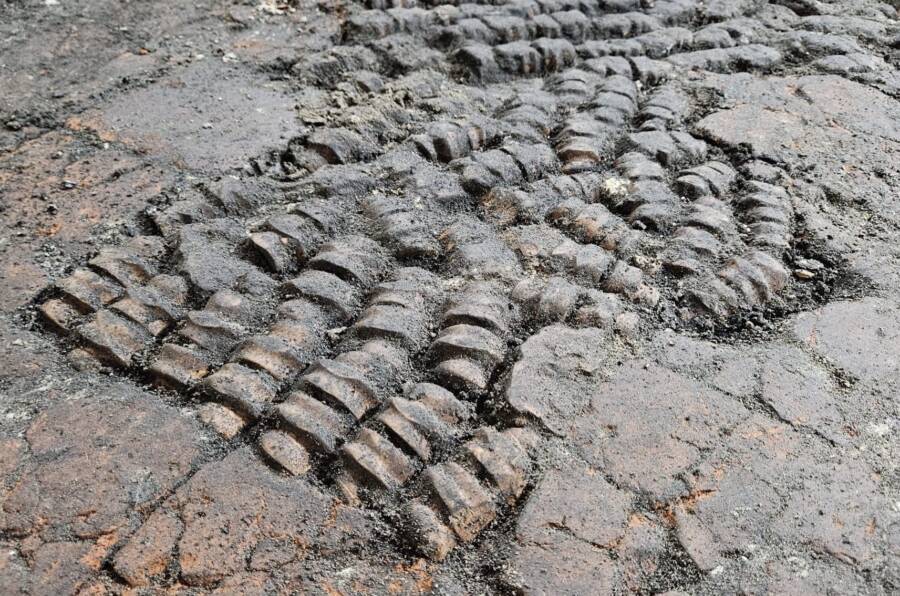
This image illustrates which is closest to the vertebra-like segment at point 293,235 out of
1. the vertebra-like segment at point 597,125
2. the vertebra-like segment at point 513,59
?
the vertebra-like segment at point 597,125

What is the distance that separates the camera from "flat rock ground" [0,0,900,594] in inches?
67.1

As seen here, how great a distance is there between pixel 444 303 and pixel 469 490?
0.59 metres

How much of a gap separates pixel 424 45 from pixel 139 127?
1.12 metres

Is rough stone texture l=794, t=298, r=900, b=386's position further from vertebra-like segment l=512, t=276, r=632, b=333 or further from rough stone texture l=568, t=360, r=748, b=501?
vertebra-like segment l=512, t=276, r=632, b=333

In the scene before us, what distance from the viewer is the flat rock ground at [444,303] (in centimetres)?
170

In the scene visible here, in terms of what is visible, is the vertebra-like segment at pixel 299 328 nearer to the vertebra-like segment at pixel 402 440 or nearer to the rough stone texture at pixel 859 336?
the vertebra-like segment at pixel 402 440

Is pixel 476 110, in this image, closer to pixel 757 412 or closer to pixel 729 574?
pixel 757 412

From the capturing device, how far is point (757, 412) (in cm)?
198

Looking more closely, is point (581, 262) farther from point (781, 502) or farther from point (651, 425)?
point (781, 502)

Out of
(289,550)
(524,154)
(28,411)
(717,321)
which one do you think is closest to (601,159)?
(524,154)

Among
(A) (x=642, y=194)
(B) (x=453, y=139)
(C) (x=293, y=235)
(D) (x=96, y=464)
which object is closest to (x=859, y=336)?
(A) (x=642, y=194)

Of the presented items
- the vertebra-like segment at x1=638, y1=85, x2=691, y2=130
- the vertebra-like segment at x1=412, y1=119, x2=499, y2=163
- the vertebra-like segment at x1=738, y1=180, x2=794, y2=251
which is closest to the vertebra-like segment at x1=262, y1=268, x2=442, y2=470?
the vertebra-like segment at x1=412, y1=119, x2=499, y2=163

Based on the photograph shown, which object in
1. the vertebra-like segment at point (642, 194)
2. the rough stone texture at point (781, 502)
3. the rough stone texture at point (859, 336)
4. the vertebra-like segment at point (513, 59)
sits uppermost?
the vertebra-like segment at point (513, 59)

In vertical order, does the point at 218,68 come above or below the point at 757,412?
above
